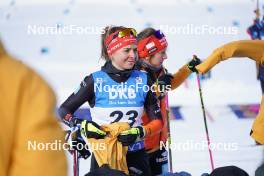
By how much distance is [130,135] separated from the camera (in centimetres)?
270

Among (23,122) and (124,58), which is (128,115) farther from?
(23,122)

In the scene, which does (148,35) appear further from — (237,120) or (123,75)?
(237,120)

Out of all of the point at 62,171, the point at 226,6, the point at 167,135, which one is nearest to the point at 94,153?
the point at 167,135

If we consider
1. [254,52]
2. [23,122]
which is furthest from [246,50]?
[23,122]

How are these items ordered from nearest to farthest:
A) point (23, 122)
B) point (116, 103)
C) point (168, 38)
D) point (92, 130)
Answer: point (23, 122) → point (92, 130) → point (116, 103) → point (168, 38)

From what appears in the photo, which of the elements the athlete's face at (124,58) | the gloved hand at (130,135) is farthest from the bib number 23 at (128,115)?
the athlete's face at (124,58)

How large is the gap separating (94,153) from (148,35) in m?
0.85

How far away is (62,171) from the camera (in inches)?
31.7

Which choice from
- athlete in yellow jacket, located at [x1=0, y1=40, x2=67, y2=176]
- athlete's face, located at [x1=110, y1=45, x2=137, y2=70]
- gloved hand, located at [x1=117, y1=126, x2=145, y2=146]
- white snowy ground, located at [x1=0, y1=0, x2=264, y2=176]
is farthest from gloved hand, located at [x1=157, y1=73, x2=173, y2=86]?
athlete in yellow jacket, located at [x1=0, y1=40, x2=67, y2=176]

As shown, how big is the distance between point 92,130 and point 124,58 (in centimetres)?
41

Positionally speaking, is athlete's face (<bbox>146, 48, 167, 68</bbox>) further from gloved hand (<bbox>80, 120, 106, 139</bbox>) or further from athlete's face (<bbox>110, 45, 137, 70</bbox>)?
gloved hand (<bbox>80, 120, 106, 139</bbox>)

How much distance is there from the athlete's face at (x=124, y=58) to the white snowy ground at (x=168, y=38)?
152 centimetres

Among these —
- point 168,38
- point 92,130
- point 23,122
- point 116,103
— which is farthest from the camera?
point 168,38

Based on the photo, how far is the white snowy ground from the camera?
4559 mm
